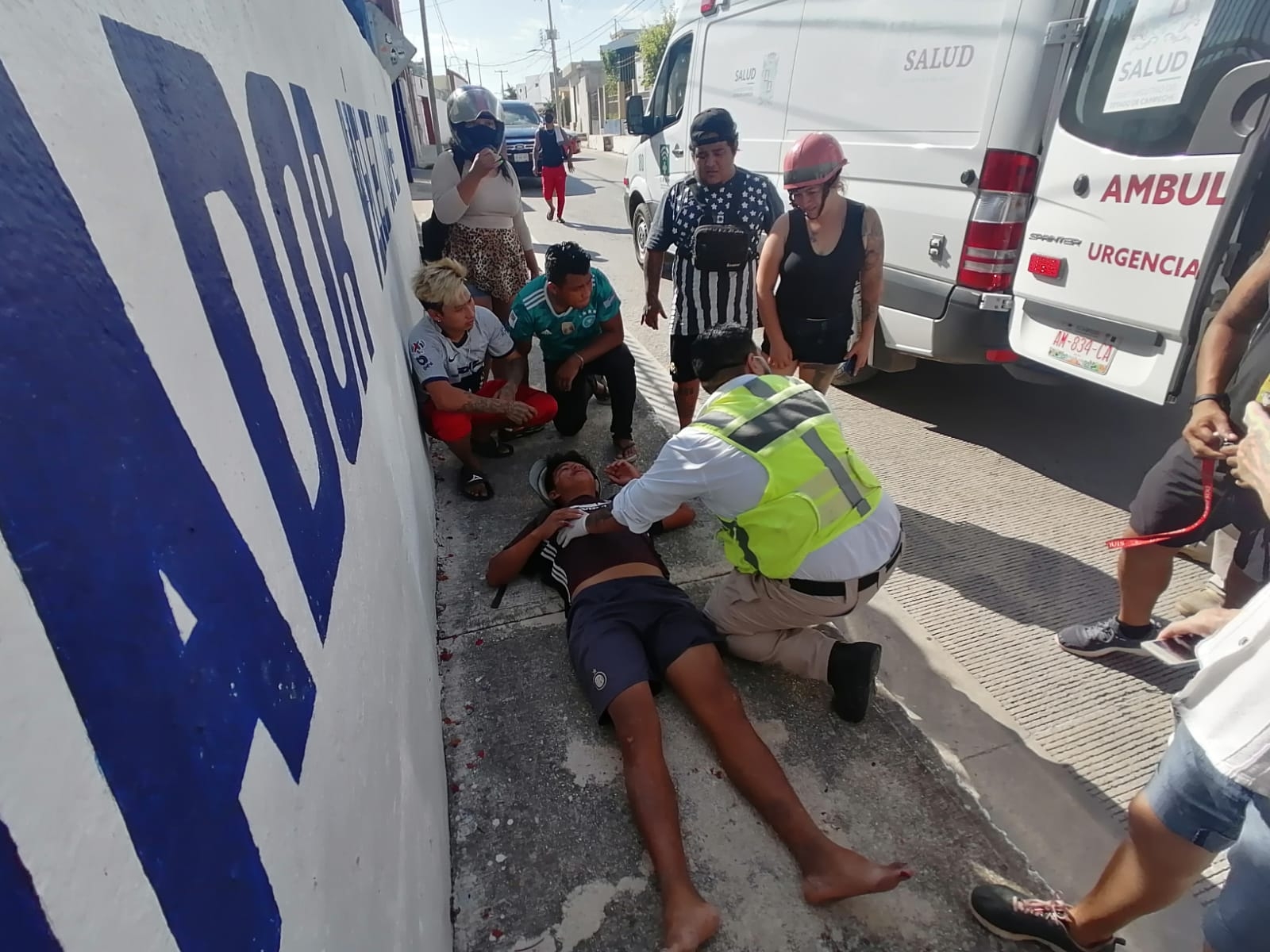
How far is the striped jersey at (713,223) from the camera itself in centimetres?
318

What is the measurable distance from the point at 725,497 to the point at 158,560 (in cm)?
152

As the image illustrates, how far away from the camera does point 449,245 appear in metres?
4.11

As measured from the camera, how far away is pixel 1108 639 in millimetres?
2352

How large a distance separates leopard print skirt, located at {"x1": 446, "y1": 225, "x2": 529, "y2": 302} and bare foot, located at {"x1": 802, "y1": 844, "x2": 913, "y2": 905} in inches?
137

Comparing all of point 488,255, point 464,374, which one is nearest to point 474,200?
point 488,255

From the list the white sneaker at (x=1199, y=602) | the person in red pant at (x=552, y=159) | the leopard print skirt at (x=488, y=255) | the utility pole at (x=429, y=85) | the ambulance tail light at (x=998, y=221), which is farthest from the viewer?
the utility pole at (x=429, y=85)

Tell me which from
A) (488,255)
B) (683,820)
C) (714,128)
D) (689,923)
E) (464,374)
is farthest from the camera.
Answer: (488,255)

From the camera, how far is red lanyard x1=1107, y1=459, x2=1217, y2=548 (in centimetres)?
196

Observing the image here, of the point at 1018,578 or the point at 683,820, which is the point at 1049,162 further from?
the point at 683,820

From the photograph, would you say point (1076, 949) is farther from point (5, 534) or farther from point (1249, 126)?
point (1249, 126)

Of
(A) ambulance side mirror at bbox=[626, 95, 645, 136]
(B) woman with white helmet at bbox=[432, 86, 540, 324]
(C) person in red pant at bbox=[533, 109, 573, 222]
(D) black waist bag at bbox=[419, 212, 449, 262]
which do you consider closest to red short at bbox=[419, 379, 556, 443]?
(B) woman with white helmet at bbox=[432, 86, 540, 324]

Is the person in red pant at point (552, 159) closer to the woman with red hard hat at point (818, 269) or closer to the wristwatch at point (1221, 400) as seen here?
the woman with red hard hat at point (818, 269)

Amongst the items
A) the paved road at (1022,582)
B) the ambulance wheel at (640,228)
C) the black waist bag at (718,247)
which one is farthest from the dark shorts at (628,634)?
the ambulance wheel at (640,228)

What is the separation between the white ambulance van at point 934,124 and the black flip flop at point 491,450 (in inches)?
92.6
